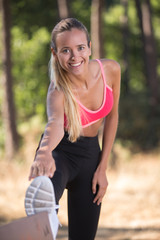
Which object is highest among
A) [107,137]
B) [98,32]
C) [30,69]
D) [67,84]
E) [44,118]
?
[98,32]

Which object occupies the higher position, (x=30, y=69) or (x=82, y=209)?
(x=30, y=69)

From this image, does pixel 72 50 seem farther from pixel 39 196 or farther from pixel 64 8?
pixel 64 8

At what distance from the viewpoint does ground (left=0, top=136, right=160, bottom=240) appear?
527 centimetres

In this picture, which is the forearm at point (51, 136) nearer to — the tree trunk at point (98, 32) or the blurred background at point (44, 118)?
the blurred background at point (44, 118)

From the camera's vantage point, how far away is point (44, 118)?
11.8 m

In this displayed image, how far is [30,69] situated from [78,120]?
10.00 meters

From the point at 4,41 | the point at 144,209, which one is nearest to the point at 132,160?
the point at 144,209

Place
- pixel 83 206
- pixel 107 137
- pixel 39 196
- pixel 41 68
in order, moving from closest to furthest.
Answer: pixel 39 196, pixel 83 206, pixel 107 137, pixel 41 68

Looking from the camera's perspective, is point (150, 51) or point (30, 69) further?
point (30, 69)

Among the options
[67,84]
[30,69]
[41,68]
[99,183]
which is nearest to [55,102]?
[67,84]

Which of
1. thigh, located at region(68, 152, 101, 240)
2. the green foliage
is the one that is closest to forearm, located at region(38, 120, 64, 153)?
thigh, located at region(68, 152, 101, 240)

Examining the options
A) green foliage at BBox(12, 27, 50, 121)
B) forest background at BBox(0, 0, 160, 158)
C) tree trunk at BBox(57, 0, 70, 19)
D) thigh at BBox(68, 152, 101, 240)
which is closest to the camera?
thigh at BBox(68, 152, 101, 240)

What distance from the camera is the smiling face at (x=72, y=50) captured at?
7.02 feet

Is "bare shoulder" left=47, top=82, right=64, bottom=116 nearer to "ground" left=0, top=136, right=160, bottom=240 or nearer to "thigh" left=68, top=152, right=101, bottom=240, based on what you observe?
"thigh" left=68, top=152, right=101, bottom=240
